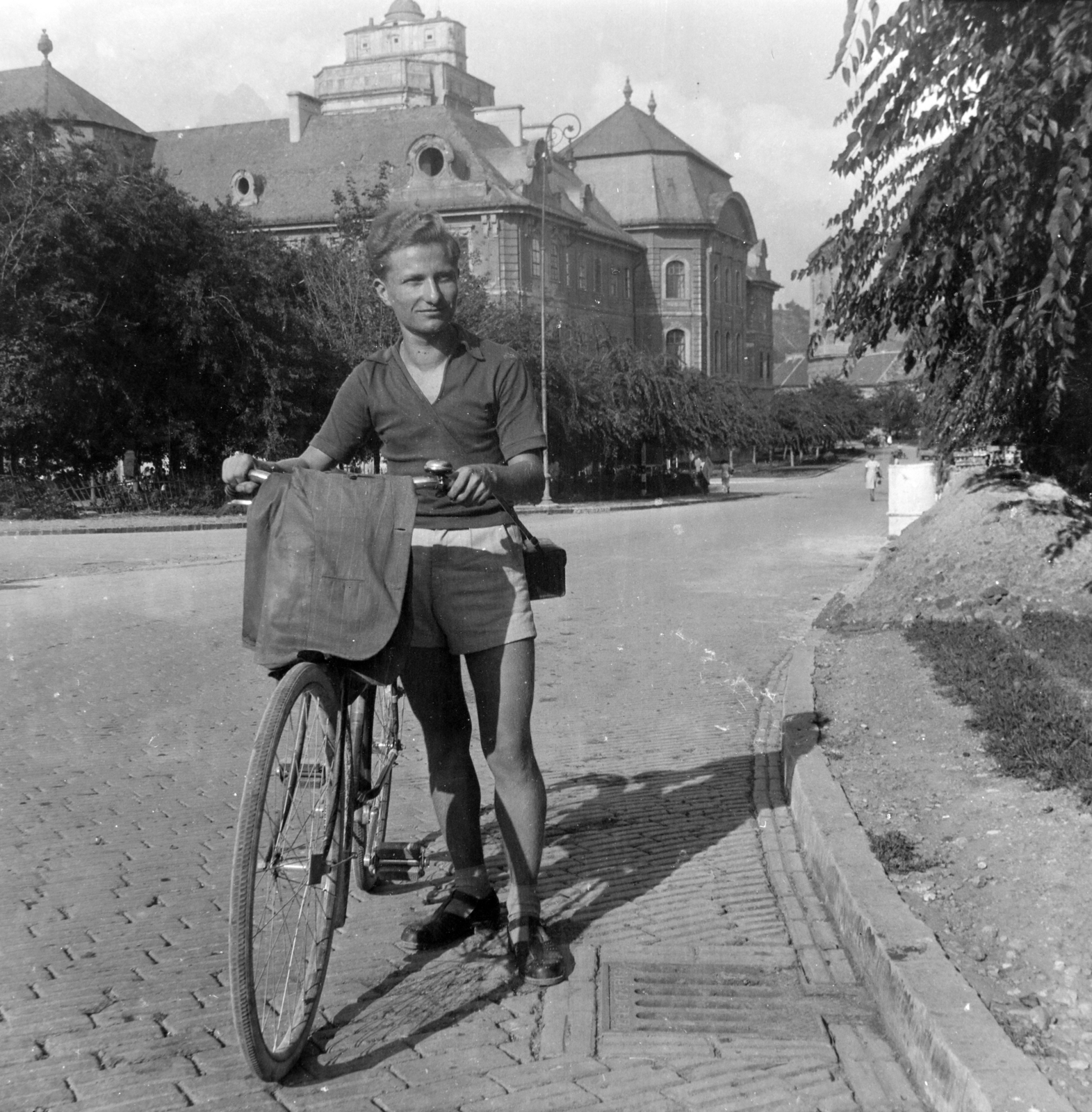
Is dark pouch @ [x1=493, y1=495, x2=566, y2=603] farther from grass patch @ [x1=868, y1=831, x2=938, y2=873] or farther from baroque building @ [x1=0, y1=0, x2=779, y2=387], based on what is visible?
baroque building @ [x1=0, y1=0, x2=779, y2=387]

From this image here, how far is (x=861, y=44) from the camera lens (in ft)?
23.2

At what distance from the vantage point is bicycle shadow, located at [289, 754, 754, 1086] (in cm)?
364

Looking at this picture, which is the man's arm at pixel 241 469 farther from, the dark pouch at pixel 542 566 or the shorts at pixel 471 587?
the dark pouch at pixel 542 566

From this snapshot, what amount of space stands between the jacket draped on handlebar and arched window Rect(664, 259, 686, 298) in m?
87.5

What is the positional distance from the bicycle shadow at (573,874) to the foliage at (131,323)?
95.6ft

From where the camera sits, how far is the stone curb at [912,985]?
308cm

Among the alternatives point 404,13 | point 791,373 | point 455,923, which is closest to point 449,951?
point 455,923

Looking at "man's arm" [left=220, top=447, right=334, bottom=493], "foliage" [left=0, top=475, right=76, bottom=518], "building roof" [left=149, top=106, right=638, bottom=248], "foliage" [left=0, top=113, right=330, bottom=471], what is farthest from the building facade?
"man's arm" [left=220, top=447, right=334, bottom=493]

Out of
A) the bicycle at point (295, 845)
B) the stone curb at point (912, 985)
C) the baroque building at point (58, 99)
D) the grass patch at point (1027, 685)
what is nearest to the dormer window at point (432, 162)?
the baroque building at point (58, 99)

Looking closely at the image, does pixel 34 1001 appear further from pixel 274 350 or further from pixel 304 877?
pixel 274 350

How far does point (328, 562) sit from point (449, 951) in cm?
145

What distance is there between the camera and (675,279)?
89.8 metres

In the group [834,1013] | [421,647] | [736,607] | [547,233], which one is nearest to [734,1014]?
[834,1013]

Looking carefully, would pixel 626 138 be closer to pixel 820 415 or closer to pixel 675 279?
pixel 675 279
